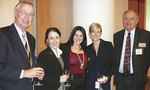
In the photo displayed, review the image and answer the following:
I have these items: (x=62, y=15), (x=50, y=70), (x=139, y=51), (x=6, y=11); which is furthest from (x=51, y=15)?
(x=139, y=51)

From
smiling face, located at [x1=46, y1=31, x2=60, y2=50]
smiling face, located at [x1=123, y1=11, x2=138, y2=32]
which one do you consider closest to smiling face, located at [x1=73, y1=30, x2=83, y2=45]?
smiling face, located at [x1=46, y1=31, x2=60, y2=50]

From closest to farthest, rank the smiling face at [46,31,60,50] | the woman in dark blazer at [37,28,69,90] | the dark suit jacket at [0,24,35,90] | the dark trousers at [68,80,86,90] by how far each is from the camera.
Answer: the dark suit jacket at [0,24,35,90] → the woman in dark blazer at [37,28,69,90] → the smiling face at [46,31,60,50] → the dark trousers at [68,80,86,90]

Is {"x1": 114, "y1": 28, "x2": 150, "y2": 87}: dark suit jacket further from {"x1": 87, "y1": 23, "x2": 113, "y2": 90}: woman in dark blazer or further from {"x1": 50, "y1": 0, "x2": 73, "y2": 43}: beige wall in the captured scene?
{"x1": 50, "y1": 0, "x2": 73, "y2": 43}: beige wall

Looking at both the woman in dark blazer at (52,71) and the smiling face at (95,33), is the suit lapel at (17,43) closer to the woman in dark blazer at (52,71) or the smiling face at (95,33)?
the woman in dark blazer at (52,71)

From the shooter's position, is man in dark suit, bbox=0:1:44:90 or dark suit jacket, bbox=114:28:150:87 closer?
man in dark suit, bbox=0:1:44:90

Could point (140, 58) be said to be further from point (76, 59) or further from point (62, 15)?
point (62, 15)

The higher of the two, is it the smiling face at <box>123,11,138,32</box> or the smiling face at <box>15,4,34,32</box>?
the smiling face at <box>123,11,138,32</box>

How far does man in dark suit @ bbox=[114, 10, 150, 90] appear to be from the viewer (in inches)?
123

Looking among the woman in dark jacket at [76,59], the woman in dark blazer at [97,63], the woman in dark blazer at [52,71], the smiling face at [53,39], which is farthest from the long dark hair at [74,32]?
the woman in dark blazer at [52,71]

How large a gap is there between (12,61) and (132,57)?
2184 mm

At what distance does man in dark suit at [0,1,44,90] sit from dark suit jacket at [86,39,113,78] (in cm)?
136

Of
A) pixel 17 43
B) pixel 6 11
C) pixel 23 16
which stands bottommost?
pixel 17 43

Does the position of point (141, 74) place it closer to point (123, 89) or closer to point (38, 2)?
point (123, 89)

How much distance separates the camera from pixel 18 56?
1792 millimetres
